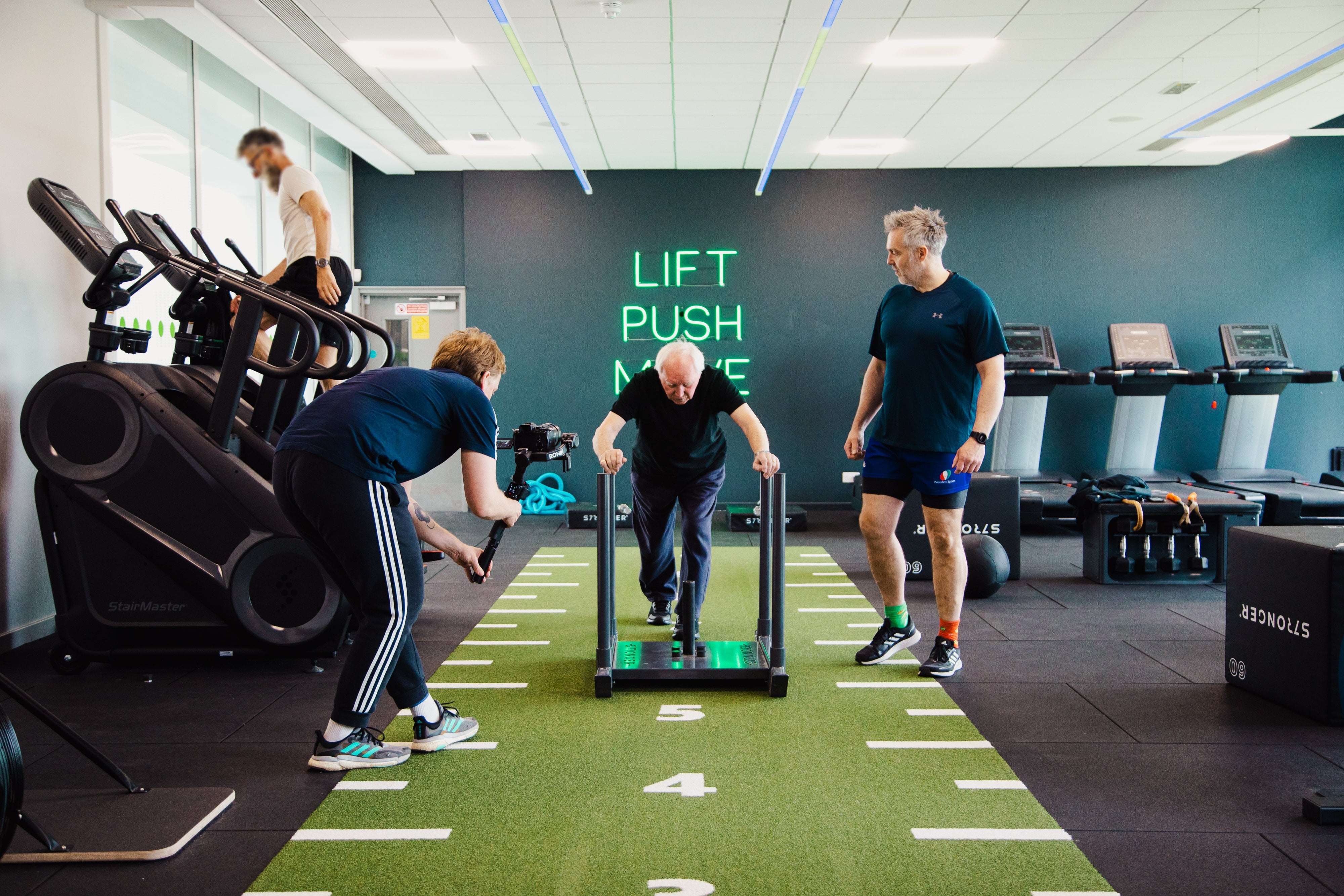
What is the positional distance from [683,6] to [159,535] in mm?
3411

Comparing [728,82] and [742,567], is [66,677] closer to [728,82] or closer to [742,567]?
[742,567]

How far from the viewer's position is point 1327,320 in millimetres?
7840

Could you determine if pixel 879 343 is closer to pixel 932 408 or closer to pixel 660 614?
pixel 932 408

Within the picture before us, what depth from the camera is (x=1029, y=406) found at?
7.14m

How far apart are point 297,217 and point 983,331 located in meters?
3.18

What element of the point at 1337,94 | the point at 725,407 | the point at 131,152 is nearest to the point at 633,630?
the point at 725,407

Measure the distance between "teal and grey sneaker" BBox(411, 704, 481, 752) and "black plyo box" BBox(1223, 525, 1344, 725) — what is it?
8.34 feet

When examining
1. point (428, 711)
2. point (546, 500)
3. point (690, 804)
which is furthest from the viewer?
point (546, 500)

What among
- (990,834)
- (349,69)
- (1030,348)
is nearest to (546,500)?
(349,69)

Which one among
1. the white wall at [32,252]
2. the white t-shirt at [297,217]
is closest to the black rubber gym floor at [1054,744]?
the white wall at [32,252]

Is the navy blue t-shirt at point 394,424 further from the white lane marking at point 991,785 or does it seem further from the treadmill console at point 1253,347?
the treadmill console at point 1253,347

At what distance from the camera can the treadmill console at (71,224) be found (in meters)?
3.29

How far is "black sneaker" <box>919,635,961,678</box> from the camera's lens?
3199mm

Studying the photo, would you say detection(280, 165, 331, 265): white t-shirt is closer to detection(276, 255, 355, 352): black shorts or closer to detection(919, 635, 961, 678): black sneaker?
detection(276, 255, 355, 352): black shorts
